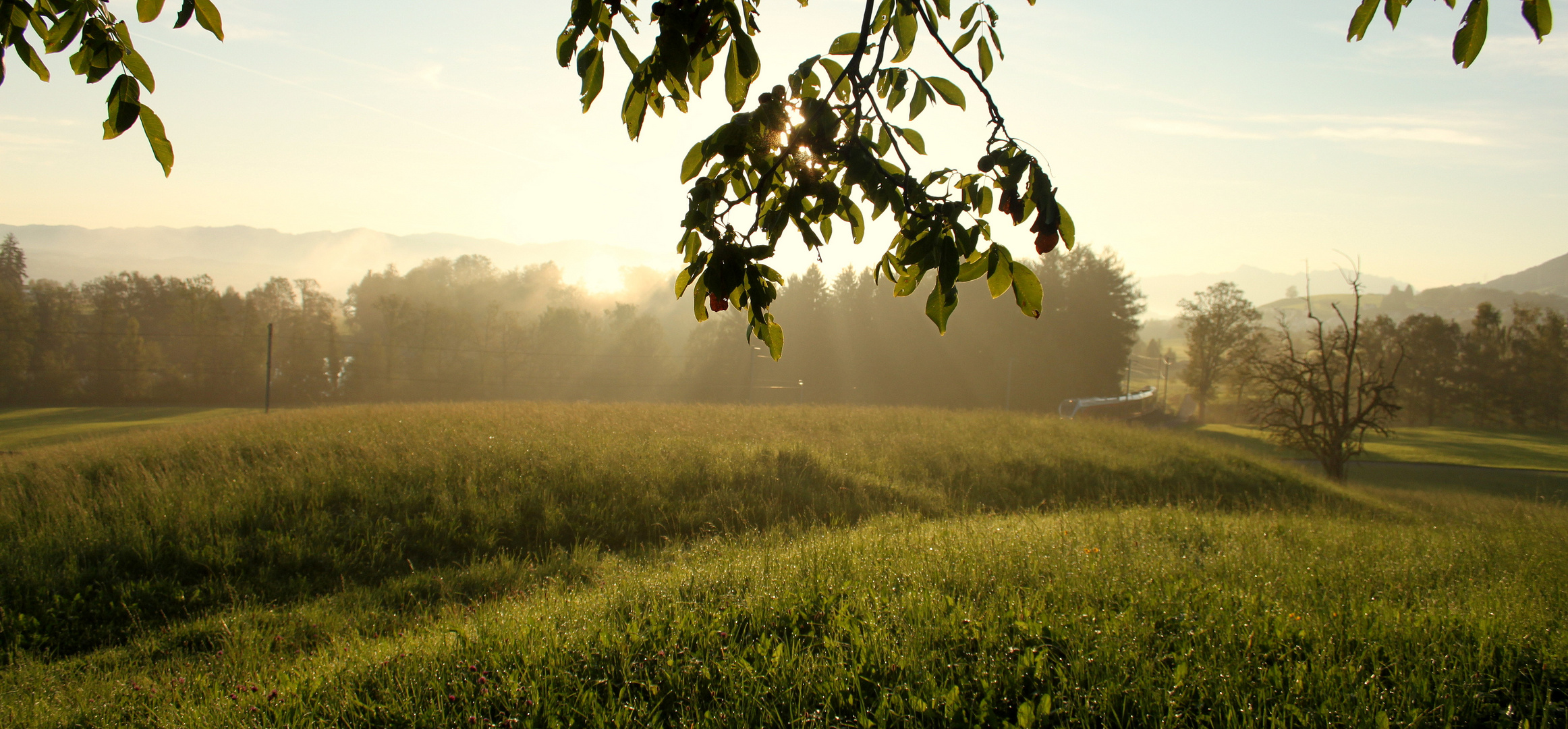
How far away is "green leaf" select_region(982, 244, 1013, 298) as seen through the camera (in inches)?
63.3

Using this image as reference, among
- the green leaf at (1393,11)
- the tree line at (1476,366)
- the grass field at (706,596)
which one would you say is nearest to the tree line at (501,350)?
the tree line at (1476,366)

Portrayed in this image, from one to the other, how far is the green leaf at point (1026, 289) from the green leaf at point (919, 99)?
0.75 m

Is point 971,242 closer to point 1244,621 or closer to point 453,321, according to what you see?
point 1244,621

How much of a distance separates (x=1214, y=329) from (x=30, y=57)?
2467 inches

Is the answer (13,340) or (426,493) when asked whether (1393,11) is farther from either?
(13,340)

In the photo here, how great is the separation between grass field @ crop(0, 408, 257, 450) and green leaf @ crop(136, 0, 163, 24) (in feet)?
66.5

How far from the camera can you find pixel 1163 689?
2.59 m

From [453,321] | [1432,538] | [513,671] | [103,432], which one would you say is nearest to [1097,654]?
[513,671]

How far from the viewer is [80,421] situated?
25828 millimetres

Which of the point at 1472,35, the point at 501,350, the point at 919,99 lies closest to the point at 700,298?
the point at 919,99

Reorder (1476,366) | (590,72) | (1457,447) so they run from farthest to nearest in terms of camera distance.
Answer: (1476,366)
(1457,447)
(590,72)

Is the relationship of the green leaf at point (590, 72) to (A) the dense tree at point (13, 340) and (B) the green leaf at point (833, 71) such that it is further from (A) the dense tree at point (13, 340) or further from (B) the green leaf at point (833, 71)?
(A) the dense tree at point (13, 340)

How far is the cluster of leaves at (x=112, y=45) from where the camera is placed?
5.46 ft

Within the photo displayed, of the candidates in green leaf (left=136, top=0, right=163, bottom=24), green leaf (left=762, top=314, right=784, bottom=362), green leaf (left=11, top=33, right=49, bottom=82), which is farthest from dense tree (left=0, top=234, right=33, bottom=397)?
green leaf (left=762, top=314, right=784, bottom=362)
